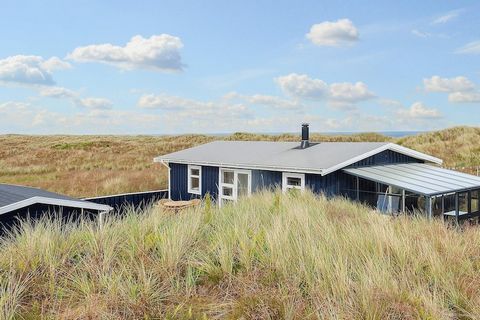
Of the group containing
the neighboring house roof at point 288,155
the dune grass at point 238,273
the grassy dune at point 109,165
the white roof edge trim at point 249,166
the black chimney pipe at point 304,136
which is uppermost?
the black chimney pipe at point 304,136

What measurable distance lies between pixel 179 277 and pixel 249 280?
0.83 m

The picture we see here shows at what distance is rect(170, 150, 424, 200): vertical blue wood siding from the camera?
45.5 ft

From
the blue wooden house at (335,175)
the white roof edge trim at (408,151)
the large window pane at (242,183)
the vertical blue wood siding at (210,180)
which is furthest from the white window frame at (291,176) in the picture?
the white roof edge trim at (408,151)

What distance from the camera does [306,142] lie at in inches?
702

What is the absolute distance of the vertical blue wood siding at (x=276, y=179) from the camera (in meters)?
13.9

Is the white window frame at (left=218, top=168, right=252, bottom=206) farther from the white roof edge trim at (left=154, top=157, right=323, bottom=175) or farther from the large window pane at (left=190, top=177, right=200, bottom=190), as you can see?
the large window pane at (left=190, top=177, right=200, bottom=190)

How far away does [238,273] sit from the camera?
15.8 ft

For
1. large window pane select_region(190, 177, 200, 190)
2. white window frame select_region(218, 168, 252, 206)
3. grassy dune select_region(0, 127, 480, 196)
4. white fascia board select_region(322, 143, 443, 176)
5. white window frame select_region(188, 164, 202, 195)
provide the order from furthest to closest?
grassy dune select_region(0, 127, 480, 196)
large window pane select_region(190, 177, 200, 190)
white window frame select_region(188, 164, 202, 195)
white window frame select_region(218, 168, 252, 206)
white fascia board select_region(322, 143, 443, 176)

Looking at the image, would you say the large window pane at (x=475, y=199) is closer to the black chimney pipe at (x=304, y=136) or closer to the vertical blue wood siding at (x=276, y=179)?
the vertical blue wood siding at (x=276, y=179)

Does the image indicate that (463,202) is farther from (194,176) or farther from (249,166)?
(194,176)

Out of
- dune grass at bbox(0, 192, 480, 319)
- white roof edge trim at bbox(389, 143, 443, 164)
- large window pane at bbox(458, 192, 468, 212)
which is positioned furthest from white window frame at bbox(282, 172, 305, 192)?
dune grass at bbox(0, 192, 480, 319)

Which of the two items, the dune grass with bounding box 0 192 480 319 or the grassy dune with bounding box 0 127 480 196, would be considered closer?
the dune grass with bounding box 0 192 480 319

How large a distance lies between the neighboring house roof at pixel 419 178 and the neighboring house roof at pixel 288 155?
689mm

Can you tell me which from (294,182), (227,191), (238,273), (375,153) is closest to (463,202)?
(375,153)
